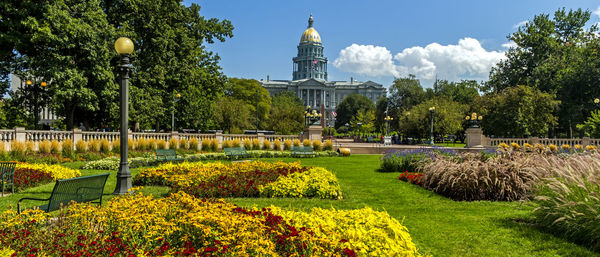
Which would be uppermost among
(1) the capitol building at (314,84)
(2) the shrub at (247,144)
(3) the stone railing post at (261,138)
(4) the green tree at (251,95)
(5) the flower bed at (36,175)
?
(1) the capitol building at (314,84)

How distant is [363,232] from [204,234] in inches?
74.8

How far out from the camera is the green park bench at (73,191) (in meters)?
6.48

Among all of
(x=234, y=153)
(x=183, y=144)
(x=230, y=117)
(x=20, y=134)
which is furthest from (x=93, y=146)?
(x=230, y=117)

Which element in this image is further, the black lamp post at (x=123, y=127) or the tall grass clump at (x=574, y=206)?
the black lamp post at (x=123, y=127)

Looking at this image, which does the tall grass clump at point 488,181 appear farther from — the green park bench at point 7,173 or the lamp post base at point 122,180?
the green park bench at point 7,173

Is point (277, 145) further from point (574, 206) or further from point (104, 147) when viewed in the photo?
point (574, 206)

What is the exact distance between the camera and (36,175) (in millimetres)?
11664

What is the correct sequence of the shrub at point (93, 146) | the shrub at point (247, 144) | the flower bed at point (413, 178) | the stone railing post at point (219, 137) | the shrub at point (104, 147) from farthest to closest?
the stone railing post at point (219, 137)
the shrub at point (247, 144)
the shrub at point (104, 147)
the shrub at point (93, 146)
the flower bed at point (413, 178)

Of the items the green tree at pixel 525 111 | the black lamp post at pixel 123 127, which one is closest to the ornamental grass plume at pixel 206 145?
the black lamp post at pixel 123 127

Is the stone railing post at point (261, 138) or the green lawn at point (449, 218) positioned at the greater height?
the stone railing post at point (261, 138)

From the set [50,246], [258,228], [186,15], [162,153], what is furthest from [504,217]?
[186,15]

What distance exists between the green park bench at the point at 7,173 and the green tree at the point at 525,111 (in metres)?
41.9

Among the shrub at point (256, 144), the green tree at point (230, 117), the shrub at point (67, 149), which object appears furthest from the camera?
the green tree at point (230, 117)

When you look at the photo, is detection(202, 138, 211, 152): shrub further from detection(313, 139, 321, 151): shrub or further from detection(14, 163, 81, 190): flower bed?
detection(14, 163, 81, 190): flower bed
